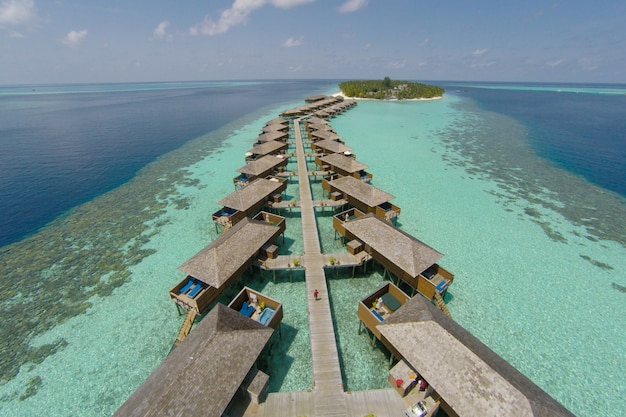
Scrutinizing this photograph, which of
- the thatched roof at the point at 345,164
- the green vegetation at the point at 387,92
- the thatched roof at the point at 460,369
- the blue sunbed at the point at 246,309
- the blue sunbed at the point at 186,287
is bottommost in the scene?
the blue sunbed at the point at 246,309

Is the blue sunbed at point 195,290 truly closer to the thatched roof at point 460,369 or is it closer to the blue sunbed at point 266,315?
the blue sunbed at point 266,315

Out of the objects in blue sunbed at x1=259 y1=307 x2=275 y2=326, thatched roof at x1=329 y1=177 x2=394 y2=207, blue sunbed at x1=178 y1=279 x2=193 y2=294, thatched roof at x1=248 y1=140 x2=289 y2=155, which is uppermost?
thatched roof at x1=248 y1=140 x2=289 y2=155

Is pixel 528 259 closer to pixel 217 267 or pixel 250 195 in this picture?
pixel 217 267

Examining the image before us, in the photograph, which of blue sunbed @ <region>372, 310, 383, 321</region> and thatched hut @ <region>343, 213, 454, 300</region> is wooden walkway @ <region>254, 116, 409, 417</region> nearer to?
thatched hut @ <region>343, 213, 454, 300</region>

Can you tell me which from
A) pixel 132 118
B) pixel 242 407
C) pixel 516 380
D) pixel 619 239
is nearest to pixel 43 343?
pixel 242 407

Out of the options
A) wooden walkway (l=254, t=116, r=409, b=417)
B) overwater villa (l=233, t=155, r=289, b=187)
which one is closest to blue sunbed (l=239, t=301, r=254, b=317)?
wooden walkway (l=254, t=116, r=409, b=417)

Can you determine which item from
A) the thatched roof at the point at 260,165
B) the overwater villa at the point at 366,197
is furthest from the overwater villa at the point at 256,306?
the thatched roof at the point at 260,165
